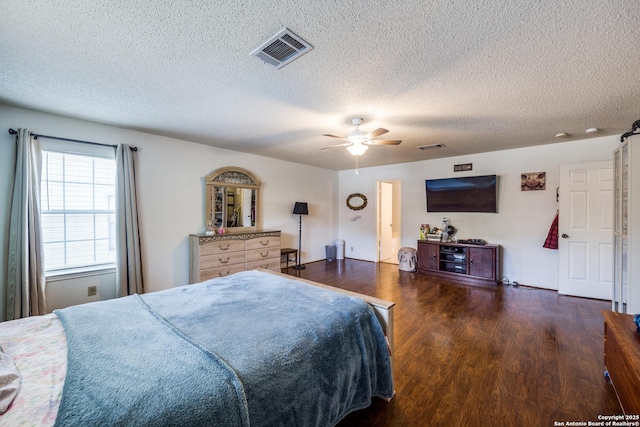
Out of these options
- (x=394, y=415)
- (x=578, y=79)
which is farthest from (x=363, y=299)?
(x=578, y=79)

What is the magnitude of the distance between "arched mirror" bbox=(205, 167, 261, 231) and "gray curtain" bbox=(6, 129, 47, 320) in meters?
1.95

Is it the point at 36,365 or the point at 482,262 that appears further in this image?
the point at 482,262

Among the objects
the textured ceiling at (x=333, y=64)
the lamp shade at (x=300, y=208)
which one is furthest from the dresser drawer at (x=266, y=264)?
the textured ceiling at (x=333, y=64)

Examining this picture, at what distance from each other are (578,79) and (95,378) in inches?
141

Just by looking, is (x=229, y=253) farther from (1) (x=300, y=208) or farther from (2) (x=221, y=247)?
(1) (x=300, y=208)

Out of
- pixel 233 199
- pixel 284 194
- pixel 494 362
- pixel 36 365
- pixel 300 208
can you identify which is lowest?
pixel 494 362

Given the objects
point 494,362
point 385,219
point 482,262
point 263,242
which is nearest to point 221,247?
point 263,242

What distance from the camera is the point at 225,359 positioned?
1.10 metres

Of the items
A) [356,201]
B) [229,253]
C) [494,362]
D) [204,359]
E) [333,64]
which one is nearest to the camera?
[204,359]

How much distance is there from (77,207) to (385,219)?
5.95 meters

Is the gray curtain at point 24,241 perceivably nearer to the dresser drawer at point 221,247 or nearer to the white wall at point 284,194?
the white wall at point 284,194

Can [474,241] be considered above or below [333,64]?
below

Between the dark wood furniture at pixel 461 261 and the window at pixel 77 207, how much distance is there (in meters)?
5.21

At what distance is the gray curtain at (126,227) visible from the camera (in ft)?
10.7
